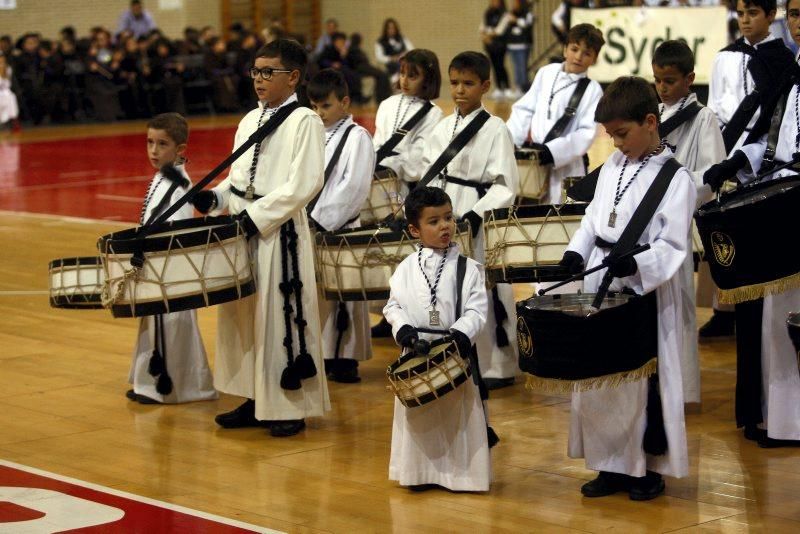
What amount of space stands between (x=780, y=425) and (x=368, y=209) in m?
3.15

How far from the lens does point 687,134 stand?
7.21 metres

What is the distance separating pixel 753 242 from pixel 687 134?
58.6 inches

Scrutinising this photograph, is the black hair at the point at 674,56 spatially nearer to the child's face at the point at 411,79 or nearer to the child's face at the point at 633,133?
the child's face at the point at 633,133

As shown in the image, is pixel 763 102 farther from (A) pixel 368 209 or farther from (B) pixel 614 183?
(A) pixel 368 209

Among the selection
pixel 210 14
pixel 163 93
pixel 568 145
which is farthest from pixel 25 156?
pixel 568 145

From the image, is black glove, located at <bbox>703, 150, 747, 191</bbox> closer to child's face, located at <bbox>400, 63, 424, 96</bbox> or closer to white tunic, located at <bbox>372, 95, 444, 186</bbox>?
child's face, located at <bbox>400, 63, 424, 96</bbox>

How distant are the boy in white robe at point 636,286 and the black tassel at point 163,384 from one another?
2.69 m

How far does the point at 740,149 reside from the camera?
6.68 meters

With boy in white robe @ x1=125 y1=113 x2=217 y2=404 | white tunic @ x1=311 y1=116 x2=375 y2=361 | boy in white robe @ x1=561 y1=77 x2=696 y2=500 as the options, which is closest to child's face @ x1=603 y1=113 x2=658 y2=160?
boy in white robe @ x1=561 y1=77 x2=696 y2=500

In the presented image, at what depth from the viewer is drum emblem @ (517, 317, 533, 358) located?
217 inches

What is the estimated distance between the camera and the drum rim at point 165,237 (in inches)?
253

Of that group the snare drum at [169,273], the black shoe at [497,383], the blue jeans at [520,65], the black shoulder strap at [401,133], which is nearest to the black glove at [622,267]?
the snare drum at [169,273]

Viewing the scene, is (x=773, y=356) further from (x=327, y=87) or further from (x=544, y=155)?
(x=327, y=87)

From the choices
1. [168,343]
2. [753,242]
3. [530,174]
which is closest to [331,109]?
[530,174]
